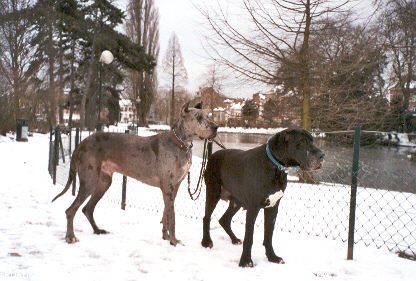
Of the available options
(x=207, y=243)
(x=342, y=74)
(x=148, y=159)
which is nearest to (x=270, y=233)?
(x=207, y=243)

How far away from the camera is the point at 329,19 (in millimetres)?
9102

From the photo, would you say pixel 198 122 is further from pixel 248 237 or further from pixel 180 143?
pixel 248 237

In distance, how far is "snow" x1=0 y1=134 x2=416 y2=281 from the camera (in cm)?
354

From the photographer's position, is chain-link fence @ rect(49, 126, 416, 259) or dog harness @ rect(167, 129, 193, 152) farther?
chain-link fence @ rect(49, 126, 416, 259)

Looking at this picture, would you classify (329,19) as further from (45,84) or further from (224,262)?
(45,84)

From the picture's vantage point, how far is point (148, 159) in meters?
4.67

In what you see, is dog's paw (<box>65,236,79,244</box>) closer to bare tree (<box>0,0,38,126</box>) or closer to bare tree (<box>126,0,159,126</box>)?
bare tree (<box>0,0,38,126</box>)

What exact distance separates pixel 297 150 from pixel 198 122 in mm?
1266

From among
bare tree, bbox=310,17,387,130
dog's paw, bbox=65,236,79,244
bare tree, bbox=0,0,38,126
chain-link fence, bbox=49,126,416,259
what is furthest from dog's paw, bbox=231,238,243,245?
bare tree, bbox=0,0,38,126

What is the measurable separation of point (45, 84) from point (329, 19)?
25.6 metres

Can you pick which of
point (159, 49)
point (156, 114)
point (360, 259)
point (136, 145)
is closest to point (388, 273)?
point (360, 259)

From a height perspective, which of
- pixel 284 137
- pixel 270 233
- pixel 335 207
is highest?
pixel 284 137

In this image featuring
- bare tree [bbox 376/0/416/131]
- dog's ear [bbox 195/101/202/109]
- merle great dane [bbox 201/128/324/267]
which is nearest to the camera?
merle great dane [bbox 201/128/324/267]

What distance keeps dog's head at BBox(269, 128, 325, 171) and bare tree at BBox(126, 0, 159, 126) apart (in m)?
39.2
